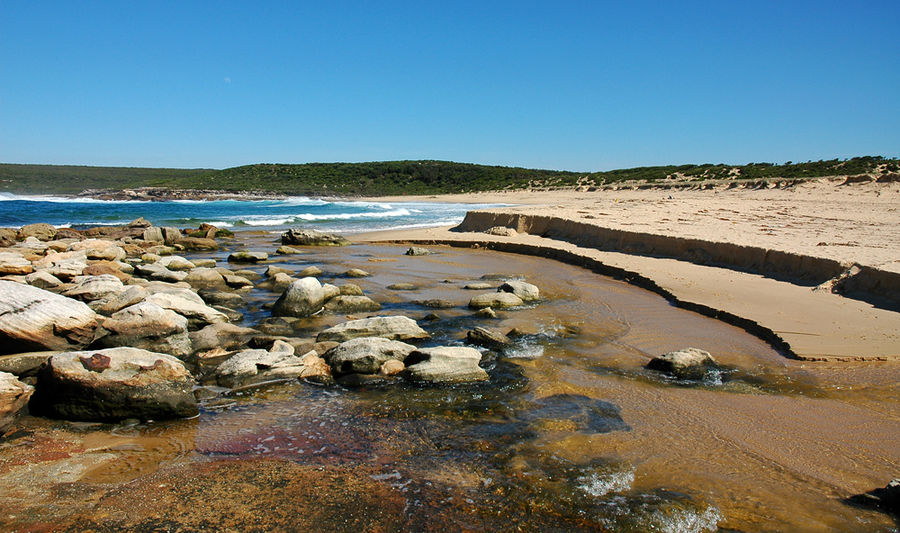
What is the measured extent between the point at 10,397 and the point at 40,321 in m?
1.35

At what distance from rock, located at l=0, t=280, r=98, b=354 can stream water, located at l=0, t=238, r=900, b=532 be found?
1.45m

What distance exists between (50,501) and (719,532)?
13.4ft

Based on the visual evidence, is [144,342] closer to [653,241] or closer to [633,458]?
[633,458]

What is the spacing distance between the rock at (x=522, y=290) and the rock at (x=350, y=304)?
→ 2318 millimetres

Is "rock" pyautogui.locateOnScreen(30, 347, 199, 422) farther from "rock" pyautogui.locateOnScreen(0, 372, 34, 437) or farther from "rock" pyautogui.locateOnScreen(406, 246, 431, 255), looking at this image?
"rock" pyautogui.locateOnScreen(406, 246, 431, 255)

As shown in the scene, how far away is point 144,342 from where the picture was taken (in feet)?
21.6

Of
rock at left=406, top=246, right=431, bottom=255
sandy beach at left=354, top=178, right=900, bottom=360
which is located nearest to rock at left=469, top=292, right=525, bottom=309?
sandy beach at left=354, top=178, right=900, bottom=360

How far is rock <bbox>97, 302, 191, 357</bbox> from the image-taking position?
6.43m

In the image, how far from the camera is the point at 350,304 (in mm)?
9266

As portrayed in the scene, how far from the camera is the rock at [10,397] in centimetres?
463


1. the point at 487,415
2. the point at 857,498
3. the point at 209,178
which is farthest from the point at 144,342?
the point at 209,178

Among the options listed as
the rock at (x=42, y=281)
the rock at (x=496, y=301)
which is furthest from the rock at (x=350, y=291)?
the rock at (x=42, y=281)

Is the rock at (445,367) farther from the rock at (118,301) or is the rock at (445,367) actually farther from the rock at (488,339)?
the rock at (118,301)

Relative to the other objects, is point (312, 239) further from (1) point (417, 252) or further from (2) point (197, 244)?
(1) point (417, 252)
